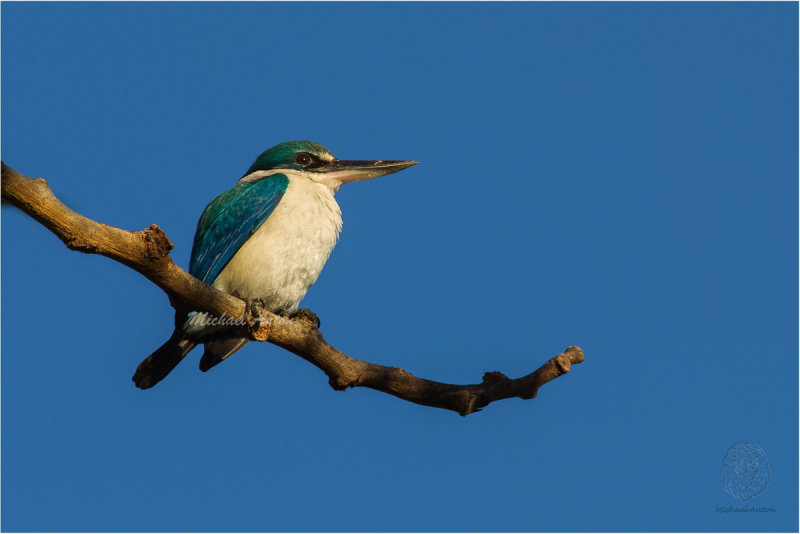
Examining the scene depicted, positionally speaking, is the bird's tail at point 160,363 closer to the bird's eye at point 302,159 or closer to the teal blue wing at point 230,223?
the teal blue wing at point 230,223

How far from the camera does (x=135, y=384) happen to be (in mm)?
4812

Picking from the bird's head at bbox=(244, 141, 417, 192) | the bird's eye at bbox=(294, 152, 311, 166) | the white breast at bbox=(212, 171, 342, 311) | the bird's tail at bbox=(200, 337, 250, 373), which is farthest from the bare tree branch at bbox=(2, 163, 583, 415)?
the bird's eye at bbox=(294, 152, 311, 166)

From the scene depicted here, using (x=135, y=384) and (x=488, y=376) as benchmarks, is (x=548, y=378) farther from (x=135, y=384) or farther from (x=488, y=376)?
(x=135, y=384)

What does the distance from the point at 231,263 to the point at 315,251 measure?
576 millimetres

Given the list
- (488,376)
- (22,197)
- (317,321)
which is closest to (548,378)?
(488,376)

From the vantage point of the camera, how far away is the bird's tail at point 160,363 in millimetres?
4766

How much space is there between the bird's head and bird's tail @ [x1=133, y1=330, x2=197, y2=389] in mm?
1756

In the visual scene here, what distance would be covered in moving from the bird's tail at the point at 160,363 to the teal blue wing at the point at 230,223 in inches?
18.9

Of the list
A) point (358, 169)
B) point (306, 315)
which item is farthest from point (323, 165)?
point (306, 315)

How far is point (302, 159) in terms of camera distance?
239 inches

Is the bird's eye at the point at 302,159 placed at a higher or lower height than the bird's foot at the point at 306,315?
higher

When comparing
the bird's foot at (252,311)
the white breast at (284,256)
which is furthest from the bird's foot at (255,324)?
the white breast at (284,256)

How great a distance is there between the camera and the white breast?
5.06 meters

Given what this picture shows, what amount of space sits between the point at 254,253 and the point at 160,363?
3.05 ft
